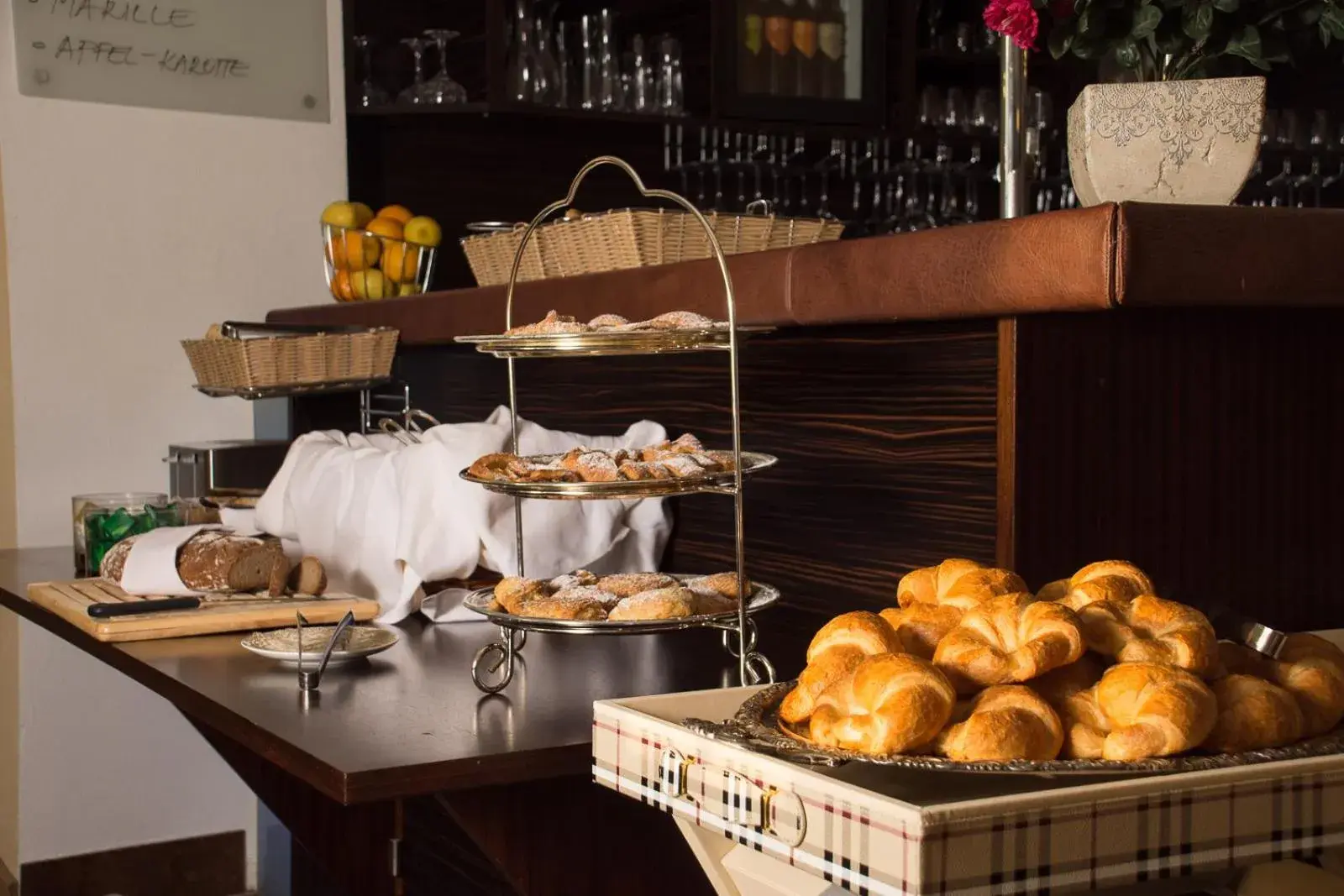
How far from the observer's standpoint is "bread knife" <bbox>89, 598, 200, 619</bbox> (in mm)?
1876

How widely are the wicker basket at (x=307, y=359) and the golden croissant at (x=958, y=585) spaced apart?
1747mm

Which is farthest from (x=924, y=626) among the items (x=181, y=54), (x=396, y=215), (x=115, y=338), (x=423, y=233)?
(x=181, y=54)

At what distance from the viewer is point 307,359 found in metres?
2.69

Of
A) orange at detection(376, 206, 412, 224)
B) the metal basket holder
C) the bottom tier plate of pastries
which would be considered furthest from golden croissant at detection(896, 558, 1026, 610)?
orange at detection(376, 206, 412, 224)

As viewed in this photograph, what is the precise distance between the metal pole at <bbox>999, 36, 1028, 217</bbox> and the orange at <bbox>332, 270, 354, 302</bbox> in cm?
162

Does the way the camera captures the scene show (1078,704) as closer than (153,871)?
Yes

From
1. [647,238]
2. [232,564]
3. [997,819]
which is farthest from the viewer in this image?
[647,238]

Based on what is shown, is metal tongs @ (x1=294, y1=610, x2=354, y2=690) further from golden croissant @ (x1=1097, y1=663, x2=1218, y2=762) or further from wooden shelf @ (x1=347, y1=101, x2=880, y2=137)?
wooden shelf @ (x1=347, y1=101, x2=880, y2=137)

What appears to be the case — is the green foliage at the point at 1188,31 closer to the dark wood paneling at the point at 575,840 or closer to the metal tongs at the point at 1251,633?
the metal tongs at the point at 1251,633

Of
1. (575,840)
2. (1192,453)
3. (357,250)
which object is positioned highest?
(357,250)

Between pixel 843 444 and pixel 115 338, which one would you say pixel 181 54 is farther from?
pixel 843 444

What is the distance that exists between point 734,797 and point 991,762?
13cm

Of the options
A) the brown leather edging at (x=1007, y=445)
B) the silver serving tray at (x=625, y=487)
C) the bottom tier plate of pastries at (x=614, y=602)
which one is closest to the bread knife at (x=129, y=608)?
the bottom tier plate of pastries at (x=614, y=602)

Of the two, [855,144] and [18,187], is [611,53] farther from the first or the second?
[18,187]
